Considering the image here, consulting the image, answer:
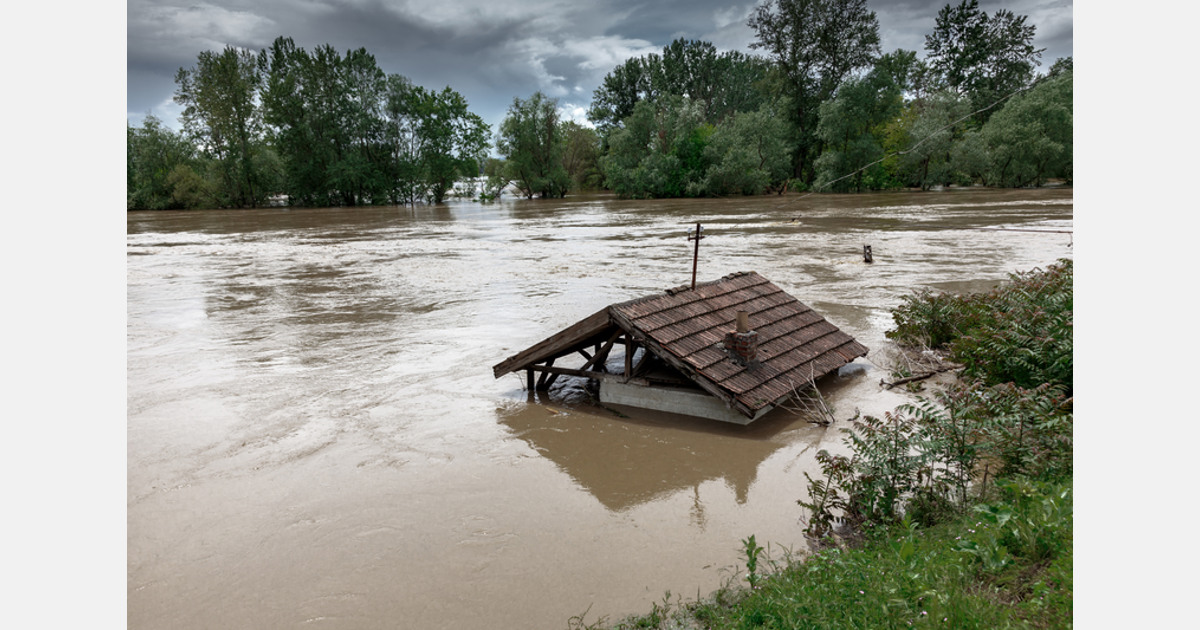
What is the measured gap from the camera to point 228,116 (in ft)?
233

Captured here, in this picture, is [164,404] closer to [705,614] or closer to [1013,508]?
[705,614]

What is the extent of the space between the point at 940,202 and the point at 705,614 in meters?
51.0

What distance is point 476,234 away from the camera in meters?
39.6

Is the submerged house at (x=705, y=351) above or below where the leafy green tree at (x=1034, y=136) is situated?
below

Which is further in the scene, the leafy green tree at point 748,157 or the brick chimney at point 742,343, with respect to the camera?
the leafy green tree at point 748,157

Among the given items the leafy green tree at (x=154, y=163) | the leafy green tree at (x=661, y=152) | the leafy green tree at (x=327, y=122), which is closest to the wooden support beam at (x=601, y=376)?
the leafy green tree at (x=661, y=152)

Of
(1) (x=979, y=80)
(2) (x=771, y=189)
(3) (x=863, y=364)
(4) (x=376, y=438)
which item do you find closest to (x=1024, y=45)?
(1) (x=979, y=80)

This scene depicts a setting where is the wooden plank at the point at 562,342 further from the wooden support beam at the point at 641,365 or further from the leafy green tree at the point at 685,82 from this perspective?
the leafy green tree at the point at 685,82

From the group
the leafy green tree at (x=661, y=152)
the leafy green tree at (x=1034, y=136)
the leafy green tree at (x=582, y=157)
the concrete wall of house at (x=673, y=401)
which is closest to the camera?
the concrete wall of house at (x=673, y=401)

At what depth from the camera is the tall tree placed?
232 ft

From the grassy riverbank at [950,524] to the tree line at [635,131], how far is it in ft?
191

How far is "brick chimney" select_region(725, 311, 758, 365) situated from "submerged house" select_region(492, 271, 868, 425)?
1 cm

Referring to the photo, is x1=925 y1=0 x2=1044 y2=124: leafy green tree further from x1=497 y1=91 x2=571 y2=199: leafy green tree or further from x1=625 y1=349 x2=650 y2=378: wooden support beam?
x1=625 y1=349 x2=650 y2=378: wooden support beam

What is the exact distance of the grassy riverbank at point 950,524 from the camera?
3.93 meters
